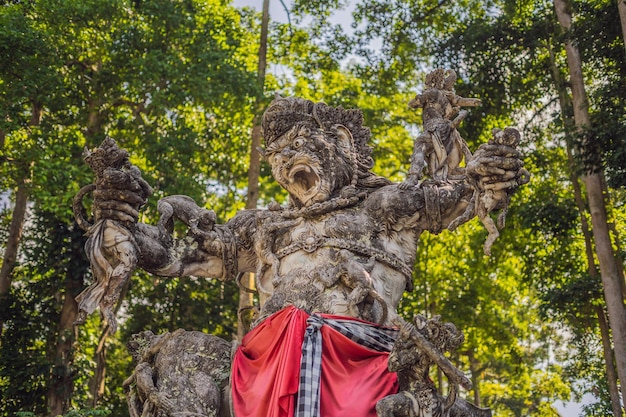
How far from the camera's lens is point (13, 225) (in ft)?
53.6

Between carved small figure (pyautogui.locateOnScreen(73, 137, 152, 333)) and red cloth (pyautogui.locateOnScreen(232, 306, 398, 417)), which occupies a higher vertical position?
carved small figure (pyautogui.locateOnScreen(73, 137, 152, 333))

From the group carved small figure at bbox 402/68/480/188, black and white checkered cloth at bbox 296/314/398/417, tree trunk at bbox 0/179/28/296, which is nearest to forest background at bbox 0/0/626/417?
tree trunk at bbox 0/179/28/296

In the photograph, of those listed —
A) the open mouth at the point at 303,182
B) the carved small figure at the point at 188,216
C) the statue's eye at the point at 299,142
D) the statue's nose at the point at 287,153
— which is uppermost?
the statue's eye at the point at 299,142

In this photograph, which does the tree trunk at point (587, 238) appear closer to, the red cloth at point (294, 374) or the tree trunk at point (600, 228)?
the tree trunk at point (600, 228)

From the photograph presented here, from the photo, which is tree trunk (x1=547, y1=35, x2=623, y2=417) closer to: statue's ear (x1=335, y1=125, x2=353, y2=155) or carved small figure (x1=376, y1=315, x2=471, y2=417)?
statue's ear (x1=335, y1=125, x2=353, y2=155)

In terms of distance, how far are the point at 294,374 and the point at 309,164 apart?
189cm

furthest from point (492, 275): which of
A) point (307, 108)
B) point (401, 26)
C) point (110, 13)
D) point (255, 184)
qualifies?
point (307, 108)

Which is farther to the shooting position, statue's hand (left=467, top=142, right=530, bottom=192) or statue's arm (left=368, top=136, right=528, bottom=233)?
statue's arm (left=368, top=136, right=528, bottom=233)

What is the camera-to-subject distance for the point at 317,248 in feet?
21.4

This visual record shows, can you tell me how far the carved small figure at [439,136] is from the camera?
6711mm

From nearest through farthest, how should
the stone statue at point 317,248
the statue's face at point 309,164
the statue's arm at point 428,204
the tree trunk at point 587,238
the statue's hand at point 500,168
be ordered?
the stone statue at point 317,248, the statue's hand at point 500,168, the statue's arm at point 428,204, the statue's face at point 309,164, the tree trunk at point 587,238

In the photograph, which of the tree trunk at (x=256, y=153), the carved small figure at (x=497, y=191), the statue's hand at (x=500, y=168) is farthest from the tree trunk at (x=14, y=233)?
the statue's hand at (x=500, y=168)

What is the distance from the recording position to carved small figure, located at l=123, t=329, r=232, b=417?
5797mm

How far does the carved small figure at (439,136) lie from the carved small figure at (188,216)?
1.65 meters
